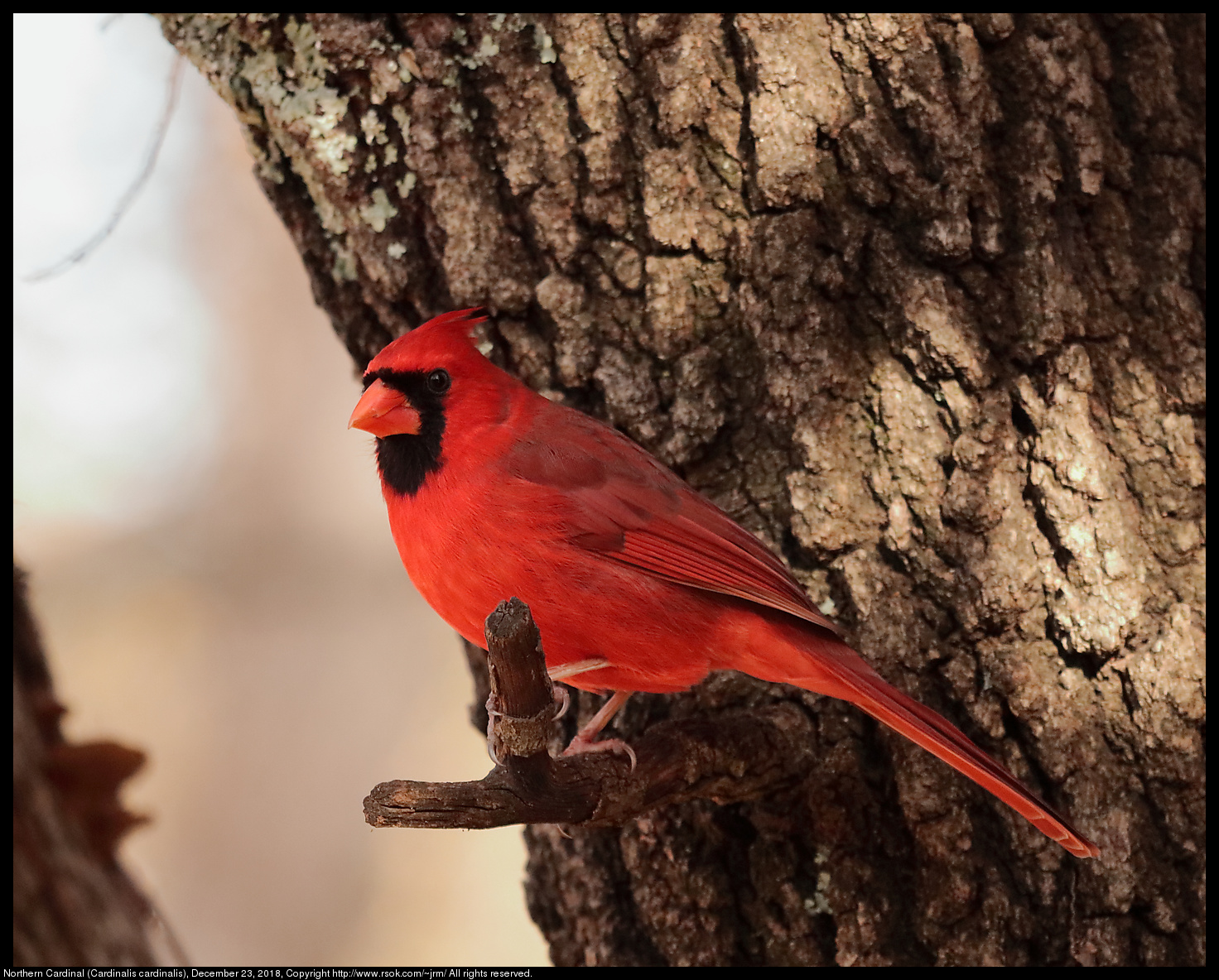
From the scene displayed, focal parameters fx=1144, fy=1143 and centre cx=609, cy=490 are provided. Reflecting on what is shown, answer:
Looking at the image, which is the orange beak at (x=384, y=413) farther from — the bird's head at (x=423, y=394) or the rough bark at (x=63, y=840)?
the rough bark at (x=63, y=840)

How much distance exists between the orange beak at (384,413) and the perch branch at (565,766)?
0.67m

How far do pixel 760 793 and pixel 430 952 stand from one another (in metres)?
3.87

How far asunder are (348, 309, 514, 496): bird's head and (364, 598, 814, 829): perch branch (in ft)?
2.12

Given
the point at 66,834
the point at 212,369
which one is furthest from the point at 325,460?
the point at 66,834

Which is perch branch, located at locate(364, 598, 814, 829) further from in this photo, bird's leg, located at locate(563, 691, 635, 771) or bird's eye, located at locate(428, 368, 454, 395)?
bird's eye, located at locate(428, 368, 454, 395)

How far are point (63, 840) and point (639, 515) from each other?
1.25 meters

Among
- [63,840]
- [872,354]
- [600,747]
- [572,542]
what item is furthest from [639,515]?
[63,840]

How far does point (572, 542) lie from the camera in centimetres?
230

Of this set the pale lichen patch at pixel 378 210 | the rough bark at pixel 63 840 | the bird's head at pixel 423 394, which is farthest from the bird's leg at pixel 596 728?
the pale lichen patch at pixel 378 210

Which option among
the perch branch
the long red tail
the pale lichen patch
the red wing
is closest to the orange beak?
the red wing

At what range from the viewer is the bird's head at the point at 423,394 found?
2.35 meters

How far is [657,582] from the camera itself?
2.32 metres

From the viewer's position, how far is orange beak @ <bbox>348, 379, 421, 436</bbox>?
2328 millimetres

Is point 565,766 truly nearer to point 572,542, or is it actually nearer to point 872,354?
point 572,542
